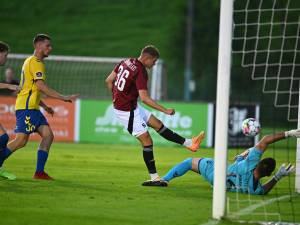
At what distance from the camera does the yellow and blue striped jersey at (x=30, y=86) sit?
8.95 metres

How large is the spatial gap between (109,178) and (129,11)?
6278 cm

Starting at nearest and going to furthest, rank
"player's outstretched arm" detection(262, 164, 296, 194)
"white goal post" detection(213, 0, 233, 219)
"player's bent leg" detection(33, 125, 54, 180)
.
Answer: "white goal post" detection(213, 0, 233, 219), "player's outstretched arm" detection(262, 164, 296, 194), "player's bent leg" detection(33, 125, 54, 180)

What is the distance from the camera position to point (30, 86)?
9039 mm

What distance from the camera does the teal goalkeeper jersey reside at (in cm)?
782

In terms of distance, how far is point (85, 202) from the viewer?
279 inches

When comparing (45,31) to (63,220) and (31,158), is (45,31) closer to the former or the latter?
(31,158)

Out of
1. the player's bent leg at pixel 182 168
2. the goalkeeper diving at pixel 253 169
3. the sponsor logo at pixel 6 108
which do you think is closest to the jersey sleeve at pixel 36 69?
the player's bent leg at pixel 182 168

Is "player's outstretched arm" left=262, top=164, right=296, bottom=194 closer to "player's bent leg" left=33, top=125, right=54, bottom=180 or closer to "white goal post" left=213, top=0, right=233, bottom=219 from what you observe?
"white goal post" left=213, top=0, right=233, bottom=219

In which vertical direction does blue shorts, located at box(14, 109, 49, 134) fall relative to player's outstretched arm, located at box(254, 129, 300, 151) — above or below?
above

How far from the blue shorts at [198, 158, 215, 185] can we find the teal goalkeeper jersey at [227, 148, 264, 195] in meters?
0.26

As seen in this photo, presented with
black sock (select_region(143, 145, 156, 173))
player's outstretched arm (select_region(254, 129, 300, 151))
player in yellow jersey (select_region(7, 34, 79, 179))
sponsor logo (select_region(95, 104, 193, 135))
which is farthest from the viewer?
sponsor logo (select_region(95, 104, 193, 135))

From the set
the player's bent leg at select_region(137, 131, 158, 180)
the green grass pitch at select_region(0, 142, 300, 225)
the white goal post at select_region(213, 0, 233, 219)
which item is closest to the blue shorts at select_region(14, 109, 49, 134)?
the green grass pitch at select_region(0, 142, 300, 225)

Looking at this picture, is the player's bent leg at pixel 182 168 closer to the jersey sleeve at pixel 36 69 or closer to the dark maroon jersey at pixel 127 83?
the dark maroon jersey at pixel 127 83

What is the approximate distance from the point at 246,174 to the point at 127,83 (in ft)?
7.73
